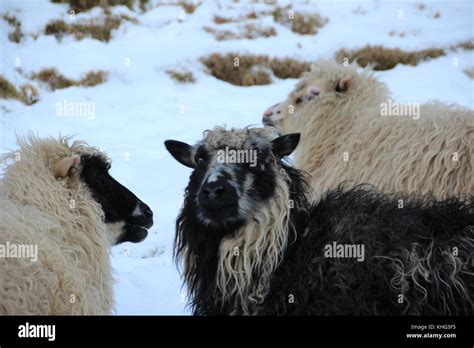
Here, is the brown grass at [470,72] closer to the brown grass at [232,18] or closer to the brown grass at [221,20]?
the brown grass at [232,18]

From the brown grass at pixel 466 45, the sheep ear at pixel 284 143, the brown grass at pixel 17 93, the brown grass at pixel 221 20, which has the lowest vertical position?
the brown grass at pixel 17 93

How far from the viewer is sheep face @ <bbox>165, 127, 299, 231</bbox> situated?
→ 13.2ft

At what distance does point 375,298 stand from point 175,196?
2.33 metres

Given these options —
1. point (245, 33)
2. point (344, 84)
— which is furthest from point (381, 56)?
point (344, 84)

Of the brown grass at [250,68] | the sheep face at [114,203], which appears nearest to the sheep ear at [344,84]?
the brown grass at [250,68]

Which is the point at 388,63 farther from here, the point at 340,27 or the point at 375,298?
the point at 375,298

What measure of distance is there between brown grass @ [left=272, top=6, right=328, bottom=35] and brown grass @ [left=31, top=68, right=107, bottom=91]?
6.33 ft

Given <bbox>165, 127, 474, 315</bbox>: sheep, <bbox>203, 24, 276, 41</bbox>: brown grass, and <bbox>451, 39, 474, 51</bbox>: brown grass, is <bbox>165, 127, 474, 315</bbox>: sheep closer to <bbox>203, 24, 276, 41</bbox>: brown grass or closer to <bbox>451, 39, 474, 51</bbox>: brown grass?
<bbox>451, 39, 474, 51</bbox>: brown grass

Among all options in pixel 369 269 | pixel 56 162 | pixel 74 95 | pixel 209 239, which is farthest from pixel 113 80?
pixel 369 269

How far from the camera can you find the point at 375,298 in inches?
152

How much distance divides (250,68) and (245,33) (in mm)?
425

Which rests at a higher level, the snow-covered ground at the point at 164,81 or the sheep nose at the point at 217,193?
the sheep nose at the point at 217,193

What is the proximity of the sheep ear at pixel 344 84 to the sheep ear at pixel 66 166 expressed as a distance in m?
2.38

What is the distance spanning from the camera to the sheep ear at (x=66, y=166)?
439 centimetres
